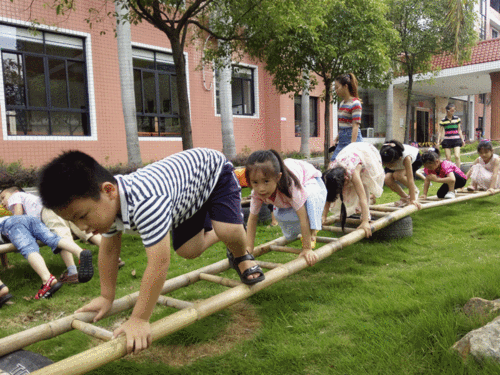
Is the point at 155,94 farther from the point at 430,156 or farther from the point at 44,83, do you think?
the point at 430,156

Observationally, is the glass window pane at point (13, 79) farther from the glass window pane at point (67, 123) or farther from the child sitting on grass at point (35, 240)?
the child sitting on grass at point (35, 240)

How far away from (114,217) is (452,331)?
1.87 metres

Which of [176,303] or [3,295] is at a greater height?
[176,303]

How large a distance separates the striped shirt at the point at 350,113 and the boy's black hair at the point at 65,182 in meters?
3.85

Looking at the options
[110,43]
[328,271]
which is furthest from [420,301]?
[110,43]

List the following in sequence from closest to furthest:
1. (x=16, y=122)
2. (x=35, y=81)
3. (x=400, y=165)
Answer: (x=400, y=165) < (x=16, y=122) < (x=35, y=81)

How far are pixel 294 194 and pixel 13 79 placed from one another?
367 inches

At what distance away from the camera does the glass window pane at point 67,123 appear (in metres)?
10.4

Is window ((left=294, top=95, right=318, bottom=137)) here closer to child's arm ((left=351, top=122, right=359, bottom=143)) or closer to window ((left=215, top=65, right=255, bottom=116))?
window ((left=215, top=65, right=255, bottom=116))

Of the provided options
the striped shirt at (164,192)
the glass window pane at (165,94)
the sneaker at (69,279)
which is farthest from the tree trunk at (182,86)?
the glass window pane at (165,94)

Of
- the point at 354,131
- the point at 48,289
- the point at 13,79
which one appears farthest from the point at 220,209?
the point at 13,79

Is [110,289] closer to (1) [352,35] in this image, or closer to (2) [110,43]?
(1) [352,35]

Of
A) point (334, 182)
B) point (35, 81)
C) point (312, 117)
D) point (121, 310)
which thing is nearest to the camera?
point (121, 310)

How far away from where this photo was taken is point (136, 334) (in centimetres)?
185
